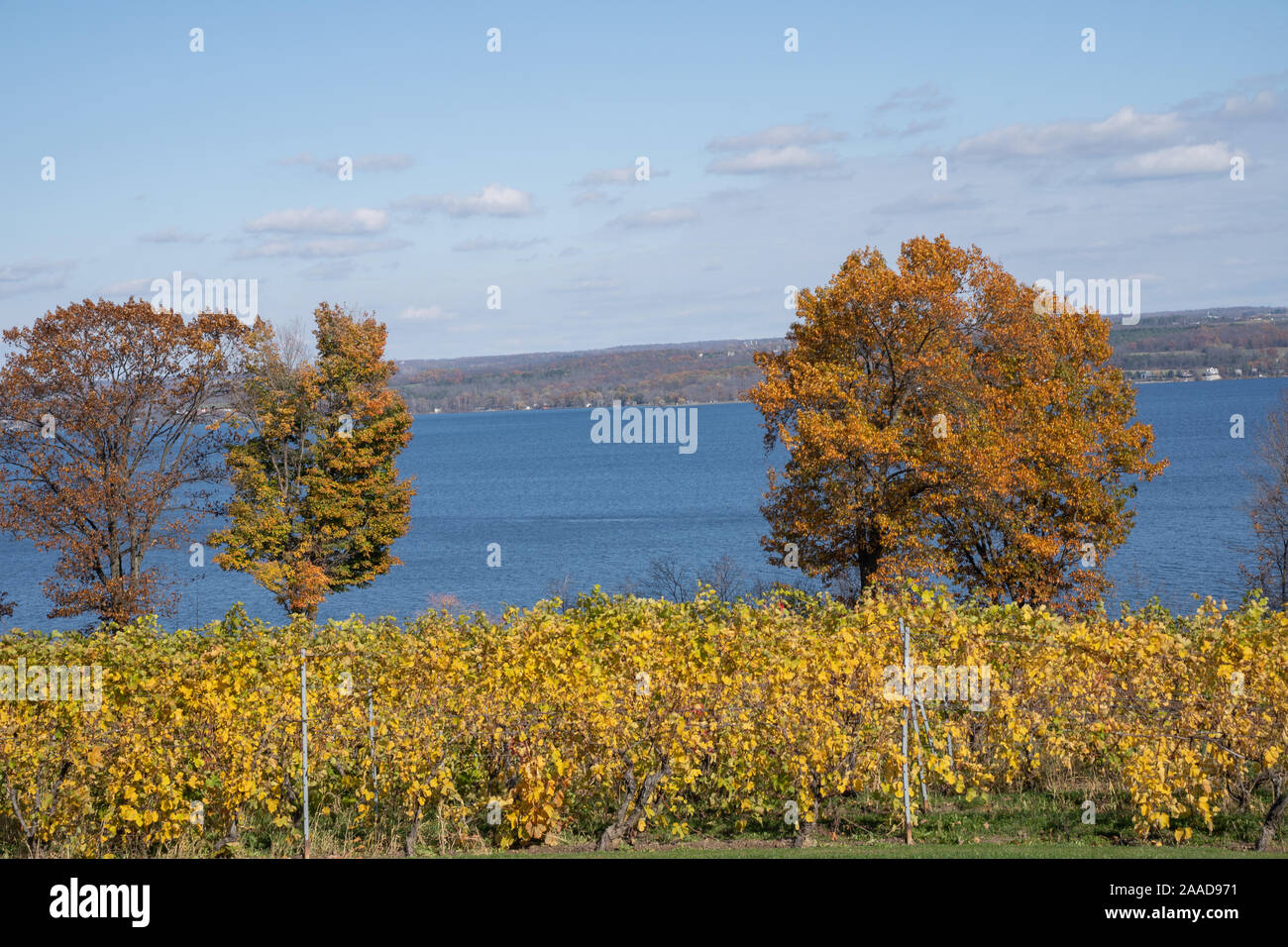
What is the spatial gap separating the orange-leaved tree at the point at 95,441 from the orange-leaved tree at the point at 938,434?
50.7 feet

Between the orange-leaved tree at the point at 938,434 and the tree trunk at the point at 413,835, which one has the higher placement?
the orange-leaved tree at the point at 938,434

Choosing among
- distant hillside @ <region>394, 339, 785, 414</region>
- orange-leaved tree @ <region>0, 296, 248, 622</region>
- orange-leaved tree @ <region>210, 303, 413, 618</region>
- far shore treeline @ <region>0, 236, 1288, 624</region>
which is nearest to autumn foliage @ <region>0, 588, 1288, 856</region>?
far shore treeline @ <region>0, 236, 1288, 624</region>

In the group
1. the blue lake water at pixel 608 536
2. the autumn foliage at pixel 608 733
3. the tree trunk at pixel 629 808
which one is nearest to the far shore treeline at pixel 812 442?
the blue lake water at pixel 608 536

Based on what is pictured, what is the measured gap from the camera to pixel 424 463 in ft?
468

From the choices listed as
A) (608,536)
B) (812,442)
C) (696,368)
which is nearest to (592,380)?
(696,368)

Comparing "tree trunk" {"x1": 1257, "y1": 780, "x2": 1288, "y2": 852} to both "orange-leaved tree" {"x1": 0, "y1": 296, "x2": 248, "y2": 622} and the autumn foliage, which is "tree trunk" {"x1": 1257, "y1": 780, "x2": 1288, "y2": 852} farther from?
"orange-leaved tree" {"x1": 0, "y1": 296, "x2": 248, "y2": 622}

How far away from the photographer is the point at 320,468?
32562mm

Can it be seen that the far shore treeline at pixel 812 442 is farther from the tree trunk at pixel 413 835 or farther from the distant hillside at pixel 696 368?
the distant hillside at pixel 696 368

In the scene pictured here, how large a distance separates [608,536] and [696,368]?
7997 centimetres

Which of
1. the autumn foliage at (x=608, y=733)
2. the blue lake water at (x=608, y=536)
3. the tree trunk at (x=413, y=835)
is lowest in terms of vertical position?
the blue lake water at (x=608, y=536)

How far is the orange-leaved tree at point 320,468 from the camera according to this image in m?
31.0

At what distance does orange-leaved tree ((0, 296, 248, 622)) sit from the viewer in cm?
2616

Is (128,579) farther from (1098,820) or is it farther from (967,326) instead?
(1098,820)

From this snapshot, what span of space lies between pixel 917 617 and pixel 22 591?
55002 millimetres
